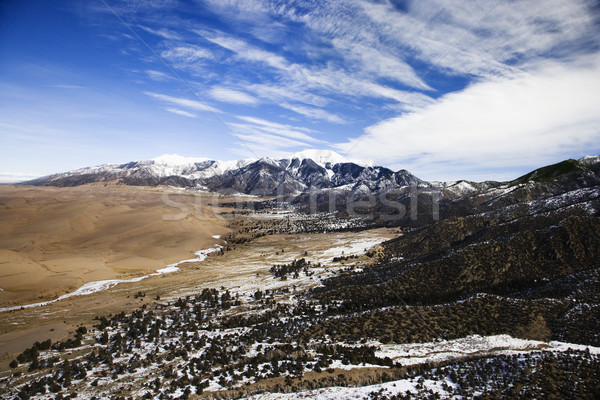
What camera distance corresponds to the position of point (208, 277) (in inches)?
1688

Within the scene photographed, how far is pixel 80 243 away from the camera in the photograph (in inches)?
2196

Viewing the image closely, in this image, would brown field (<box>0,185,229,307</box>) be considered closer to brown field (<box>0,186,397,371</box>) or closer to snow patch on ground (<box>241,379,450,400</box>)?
brown field (<box>0,186,397,371</box>)

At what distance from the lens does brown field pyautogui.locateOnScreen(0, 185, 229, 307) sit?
119ft

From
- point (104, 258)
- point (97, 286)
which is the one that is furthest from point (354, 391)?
point (104, 258)

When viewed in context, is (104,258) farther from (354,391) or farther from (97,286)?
(354,391)

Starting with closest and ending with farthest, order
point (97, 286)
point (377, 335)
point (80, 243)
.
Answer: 1. point (377, 335)
2. point (97, 286)
3. point (80, 243)

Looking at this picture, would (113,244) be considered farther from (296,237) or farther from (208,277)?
(296,237)

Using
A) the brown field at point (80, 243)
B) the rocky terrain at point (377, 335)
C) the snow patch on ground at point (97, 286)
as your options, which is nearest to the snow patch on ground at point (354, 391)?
the rocky terrain at point (377, 335)

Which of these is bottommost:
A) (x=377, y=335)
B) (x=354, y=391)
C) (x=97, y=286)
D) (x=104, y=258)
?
(x=377, y=335)

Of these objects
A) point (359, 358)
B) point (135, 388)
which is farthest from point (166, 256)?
point (359, 358)

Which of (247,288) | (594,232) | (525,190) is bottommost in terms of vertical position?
(247,288)

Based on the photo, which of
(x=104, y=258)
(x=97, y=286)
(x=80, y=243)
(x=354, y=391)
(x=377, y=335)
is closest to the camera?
(x=354, y=391)

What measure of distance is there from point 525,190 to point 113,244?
90.3 meters

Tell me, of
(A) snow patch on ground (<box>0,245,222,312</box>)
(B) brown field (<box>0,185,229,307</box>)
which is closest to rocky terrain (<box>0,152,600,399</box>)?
(A) snow patch on ground (<box>0,245,222,312</box>)
